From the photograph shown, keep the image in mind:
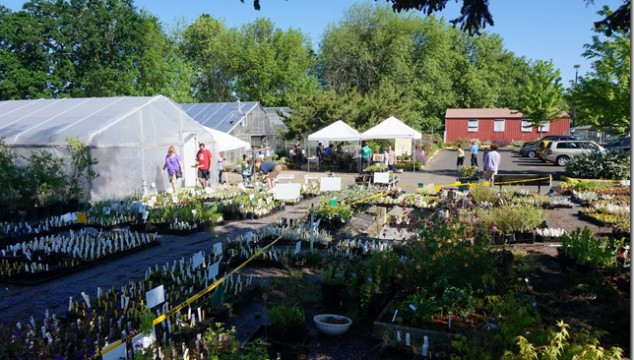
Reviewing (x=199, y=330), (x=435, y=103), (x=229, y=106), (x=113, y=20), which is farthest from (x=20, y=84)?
(x=435, y=103)

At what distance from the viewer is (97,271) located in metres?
7.48

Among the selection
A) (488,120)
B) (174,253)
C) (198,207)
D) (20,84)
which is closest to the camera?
(174,253)

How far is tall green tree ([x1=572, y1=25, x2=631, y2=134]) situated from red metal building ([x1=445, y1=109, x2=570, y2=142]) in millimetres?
32546

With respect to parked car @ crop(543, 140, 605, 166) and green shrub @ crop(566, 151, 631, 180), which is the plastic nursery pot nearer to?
green shrub @ crop(566, 151, 631, 180)

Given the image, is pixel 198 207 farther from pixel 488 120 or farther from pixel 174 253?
pixel 488 120

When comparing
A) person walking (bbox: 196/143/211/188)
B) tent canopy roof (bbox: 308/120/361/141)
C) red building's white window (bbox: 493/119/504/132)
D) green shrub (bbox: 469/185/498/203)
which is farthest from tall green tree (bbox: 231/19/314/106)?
green shrub (bbox: 469/185/498/203)

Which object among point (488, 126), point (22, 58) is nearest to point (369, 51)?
point (488, 126)

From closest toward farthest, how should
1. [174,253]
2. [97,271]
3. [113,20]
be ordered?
[97,271] → [174,253] → [113,20]

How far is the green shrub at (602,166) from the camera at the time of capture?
1714 cm

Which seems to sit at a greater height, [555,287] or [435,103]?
[435,103]

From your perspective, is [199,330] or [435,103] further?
[435,103]

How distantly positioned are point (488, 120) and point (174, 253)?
1842 inches

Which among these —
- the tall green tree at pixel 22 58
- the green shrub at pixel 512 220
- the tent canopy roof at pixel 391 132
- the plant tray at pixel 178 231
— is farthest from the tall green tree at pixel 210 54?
the green shrub at pixel 512 220

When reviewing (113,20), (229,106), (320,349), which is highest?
(113,20)
